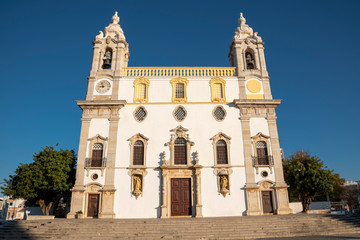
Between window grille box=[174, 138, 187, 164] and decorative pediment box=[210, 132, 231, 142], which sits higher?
decorative pediment box=[210, 132, 231, 142]

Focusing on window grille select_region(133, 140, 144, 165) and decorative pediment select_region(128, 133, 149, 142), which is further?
decorative pediment select_region(128, 133, 149, 142)

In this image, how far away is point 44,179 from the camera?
1800 cm

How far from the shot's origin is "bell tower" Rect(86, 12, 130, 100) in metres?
20.3

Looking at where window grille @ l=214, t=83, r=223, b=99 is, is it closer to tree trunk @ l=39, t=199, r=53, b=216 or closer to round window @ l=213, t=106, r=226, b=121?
round window @ l=213, t=106, r=226, b=121

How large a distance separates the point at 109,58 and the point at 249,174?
15.0 metres

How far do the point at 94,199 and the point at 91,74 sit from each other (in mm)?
9978

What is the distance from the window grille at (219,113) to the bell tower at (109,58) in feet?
26.5

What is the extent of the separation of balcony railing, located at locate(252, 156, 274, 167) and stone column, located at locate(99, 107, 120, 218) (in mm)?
10251

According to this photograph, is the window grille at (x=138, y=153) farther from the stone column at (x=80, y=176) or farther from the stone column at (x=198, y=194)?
the stone column at (x=198, y=194)

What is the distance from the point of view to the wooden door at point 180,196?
17125mm

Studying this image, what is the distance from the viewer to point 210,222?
13953mm

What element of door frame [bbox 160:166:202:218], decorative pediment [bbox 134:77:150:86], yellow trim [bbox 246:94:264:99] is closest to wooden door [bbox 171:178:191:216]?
door frame [bbox 160:166:202:218]

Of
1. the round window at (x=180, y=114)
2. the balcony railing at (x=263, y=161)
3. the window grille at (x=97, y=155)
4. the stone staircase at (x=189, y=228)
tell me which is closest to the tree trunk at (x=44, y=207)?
the stone staircase at (x=189, y=228)

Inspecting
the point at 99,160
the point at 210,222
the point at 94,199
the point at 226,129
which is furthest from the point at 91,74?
the point at 210,222
